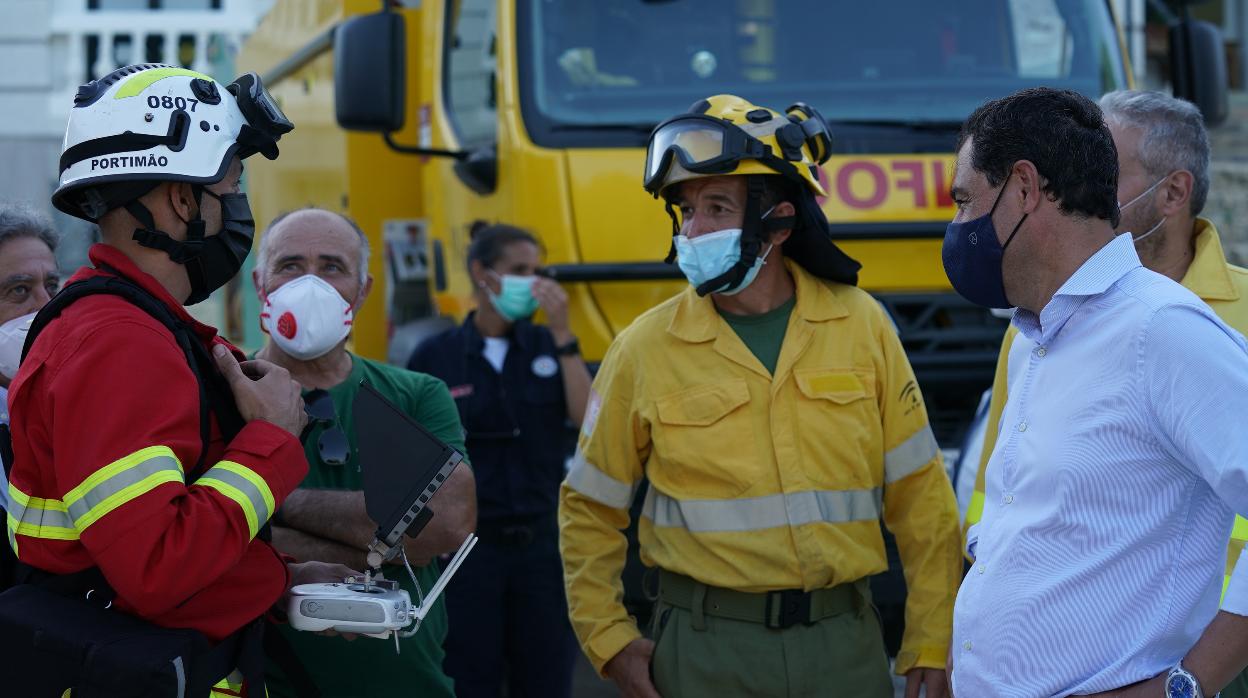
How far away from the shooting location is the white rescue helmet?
93.6 inches

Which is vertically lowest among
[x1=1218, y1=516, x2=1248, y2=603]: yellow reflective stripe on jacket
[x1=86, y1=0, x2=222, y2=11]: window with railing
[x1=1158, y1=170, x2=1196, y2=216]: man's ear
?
[x1=1218, y1=516, x2=1248, y2=603]: yellow reflective stripe on jacket

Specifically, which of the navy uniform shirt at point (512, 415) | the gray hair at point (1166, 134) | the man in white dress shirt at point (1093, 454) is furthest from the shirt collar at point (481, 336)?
the man in white dress shirt at point (1093, 454)

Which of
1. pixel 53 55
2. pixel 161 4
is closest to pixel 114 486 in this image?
pixel 53 55

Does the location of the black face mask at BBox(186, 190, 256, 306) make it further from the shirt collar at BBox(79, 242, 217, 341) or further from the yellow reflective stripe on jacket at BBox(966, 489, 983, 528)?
the yellow reflective stripe on jacket at BBox(966, 489, 983, 528)

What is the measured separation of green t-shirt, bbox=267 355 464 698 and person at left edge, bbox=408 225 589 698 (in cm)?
120

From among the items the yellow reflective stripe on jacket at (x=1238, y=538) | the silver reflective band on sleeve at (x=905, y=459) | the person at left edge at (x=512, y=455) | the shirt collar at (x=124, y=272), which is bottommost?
the person at left edge at (x=512, y=455)

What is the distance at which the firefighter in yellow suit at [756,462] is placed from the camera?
317cm

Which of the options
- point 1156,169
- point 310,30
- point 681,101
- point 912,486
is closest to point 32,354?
point 912,486

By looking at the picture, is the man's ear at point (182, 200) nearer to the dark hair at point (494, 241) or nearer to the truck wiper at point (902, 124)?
the dark hair at point (494, 241)

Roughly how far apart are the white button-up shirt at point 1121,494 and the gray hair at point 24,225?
2.45 m

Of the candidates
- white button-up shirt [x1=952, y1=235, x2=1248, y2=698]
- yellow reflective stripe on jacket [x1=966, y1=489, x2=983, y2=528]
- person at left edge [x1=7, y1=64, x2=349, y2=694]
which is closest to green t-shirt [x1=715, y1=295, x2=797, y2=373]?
yellow reflective stripe on jacket [x1=966, y1=489, x2=983, y2=528]

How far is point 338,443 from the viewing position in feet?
10.6

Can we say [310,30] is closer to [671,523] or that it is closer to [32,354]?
[671,523]

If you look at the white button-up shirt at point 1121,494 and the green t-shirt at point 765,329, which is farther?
the green t-shirt at point 765,329
